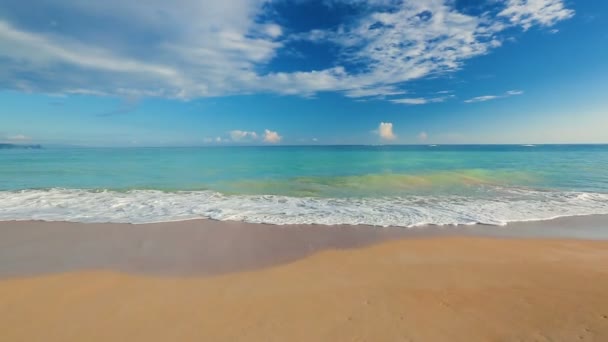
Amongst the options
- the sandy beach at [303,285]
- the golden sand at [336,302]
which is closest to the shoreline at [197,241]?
the sandy beach at [303,285]

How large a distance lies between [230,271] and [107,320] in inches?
77.3

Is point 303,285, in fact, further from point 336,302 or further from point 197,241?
point 197,241

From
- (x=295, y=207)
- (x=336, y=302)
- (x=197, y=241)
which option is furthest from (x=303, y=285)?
(x=295, y=207)

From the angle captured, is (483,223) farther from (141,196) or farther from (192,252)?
(141,196)

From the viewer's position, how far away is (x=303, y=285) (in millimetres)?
4609

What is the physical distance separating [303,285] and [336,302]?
Result: 0.74 meters

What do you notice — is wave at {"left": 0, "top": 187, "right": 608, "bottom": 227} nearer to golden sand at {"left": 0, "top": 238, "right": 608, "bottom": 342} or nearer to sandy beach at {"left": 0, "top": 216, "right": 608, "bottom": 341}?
sandy beach at {"left": 0, "top": 216, "right": 608, "bottom": 341}

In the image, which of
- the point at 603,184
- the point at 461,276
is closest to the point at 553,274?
the point at 461,276

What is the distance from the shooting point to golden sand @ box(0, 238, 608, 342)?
11.3ft

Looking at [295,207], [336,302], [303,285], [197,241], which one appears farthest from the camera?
[295,207]

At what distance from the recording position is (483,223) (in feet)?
27.0

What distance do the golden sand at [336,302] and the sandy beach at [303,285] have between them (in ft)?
0.06

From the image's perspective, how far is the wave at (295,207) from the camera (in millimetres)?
8695

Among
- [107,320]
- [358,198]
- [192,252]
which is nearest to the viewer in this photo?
[107,320]
